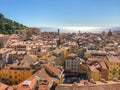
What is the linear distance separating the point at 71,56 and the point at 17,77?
20.6 metres

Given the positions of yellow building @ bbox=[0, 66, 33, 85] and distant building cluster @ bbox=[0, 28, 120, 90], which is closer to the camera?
distant building cluster @ bbox=[0, 28, 120, 90]

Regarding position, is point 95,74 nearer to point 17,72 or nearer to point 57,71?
point 57,71

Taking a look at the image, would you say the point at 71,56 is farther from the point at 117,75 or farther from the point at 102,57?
the point at 117,75

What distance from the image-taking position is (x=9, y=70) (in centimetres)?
5469

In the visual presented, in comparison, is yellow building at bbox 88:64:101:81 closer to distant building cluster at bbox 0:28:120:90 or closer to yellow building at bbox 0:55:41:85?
distant building cluster at bbox 0:28:120:90

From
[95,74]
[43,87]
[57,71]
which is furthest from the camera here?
[95,74]

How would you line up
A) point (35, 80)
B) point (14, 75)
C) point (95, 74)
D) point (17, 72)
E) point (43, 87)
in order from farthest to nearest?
point (95, 74), point (14, 75), point (17, 72), point (35, 80), point (43, 87)

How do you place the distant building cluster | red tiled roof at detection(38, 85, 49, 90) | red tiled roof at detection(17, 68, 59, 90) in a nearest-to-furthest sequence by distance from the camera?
red tiled roof at detection(38, 85, 49, 90)
red tiled roof at detection(17, 68, 59, 90)
the distant building cluster

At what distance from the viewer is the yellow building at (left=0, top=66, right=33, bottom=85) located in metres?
53.8

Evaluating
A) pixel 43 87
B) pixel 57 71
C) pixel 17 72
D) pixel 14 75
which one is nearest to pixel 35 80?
pixel 43 87

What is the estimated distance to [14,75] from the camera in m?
54.5

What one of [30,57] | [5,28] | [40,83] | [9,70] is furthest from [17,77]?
[5,28]

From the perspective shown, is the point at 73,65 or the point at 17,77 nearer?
the point at 17,77

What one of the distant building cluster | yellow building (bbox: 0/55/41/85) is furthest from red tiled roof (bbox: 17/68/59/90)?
yellow building (bbox: 0/55/41/85)
